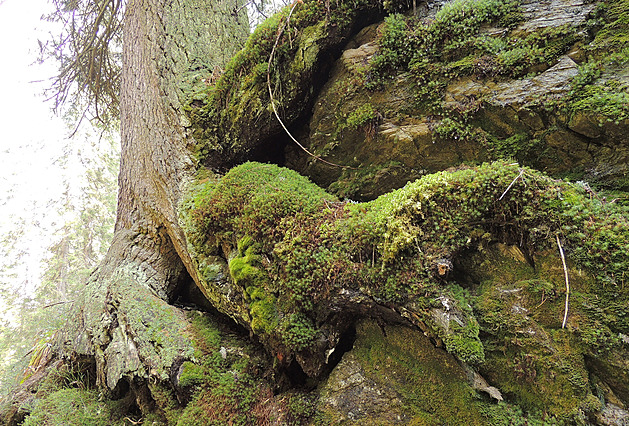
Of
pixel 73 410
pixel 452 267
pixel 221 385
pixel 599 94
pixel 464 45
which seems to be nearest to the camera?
pixel 452 267

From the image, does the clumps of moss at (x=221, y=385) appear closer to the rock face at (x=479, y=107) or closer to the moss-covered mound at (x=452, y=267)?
the moss-covered mound at (x=452, y=267)

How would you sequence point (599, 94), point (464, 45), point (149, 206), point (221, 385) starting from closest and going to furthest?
1. point (599, 94)
2. point (221, 385)
3. point (464, 45)
4. point (149, 206)

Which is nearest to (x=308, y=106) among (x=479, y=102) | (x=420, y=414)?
(x=479, y=102)

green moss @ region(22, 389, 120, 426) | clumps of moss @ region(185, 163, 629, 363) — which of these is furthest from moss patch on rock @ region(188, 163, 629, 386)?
green moss @ region(22, 389, 120, 426)

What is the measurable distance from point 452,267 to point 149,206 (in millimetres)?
3806

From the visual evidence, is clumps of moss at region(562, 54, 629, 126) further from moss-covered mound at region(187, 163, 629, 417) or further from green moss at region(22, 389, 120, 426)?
green moss at region(22, 389, 120, 426)

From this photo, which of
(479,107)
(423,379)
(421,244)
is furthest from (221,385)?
(479,107)

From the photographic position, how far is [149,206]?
402 cm

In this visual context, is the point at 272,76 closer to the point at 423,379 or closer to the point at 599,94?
the point at 599,94

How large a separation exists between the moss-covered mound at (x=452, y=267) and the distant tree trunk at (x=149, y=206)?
1.29 metres

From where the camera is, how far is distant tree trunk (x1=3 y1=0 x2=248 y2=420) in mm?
3246

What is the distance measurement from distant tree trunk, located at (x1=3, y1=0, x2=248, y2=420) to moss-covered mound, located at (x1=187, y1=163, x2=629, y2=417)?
1.29 metres

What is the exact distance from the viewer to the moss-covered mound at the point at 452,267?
1.83m

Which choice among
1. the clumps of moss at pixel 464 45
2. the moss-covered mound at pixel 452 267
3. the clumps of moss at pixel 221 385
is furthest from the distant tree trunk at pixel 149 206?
the clumps of moss at pixel 464 45
